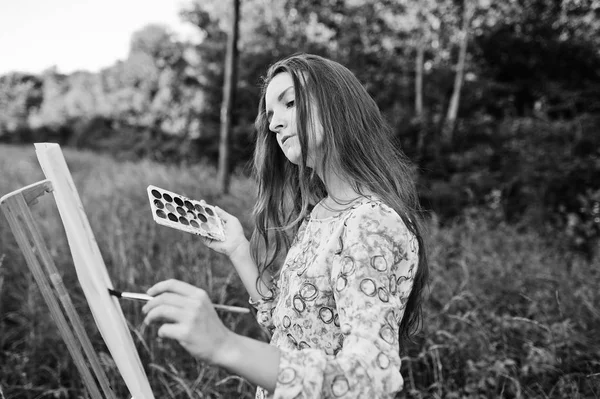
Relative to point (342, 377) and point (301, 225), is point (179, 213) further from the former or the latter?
point (342, 377)

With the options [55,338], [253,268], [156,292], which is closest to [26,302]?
[55,338]

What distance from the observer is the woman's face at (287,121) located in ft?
3.46

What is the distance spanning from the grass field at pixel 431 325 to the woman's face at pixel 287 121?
2.32 feet

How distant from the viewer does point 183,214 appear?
1.10 m

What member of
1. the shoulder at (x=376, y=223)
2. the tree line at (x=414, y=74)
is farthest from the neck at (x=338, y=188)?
the tree line at (x=414, y=74)

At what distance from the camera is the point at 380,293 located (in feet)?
2.62

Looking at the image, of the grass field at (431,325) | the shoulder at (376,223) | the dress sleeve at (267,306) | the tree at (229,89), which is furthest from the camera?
the tree at (229,89)

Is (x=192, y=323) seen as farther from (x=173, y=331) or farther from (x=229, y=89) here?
(x=229, y=89)

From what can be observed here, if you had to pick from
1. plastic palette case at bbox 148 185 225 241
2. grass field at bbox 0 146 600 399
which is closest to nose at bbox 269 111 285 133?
plastic palette case at bbox 148 185 225 241

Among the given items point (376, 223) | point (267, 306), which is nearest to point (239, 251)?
point (267, 306)

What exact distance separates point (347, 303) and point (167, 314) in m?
0.30

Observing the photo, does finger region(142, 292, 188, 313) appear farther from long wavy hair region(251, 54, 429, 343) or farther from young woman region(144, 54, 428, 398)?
long wavy hair region(251, 54, 429, 343)

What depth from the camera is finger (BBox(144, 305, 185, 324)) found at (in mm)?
682

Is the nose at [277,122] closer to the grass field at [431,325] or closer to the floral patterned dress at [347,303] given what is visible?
the floral patterned dress at [347,303]
